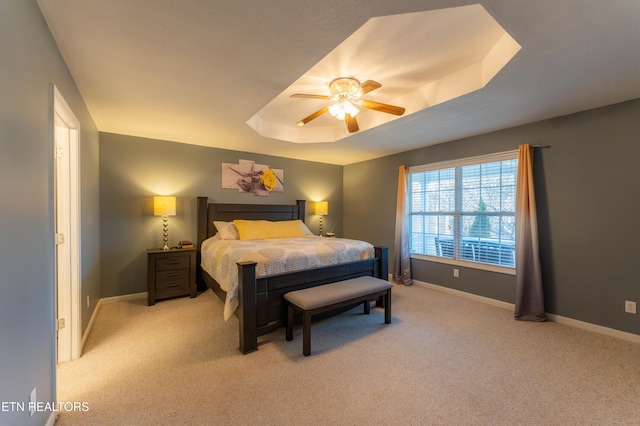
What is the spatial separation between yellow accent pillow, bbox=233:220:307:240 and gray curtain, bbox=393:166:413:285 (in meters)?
1.68

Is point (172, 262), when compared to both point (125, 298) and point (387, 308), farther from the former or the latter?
point (387, 308)

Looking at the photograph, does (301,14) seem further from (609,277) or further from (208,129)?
(609,277)

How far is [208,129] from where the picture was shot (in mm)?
3514

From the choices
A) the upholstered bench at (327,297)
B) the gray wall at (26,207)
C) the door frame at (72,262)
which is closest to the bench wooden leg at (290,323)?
the upholstered bench at (327,297)

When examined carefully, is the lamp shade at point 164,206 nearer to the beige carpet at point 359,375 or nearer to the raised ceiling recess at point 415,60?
the beige carpet at point 359,375

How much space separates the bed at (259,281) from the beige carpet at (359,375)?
0.64 ft

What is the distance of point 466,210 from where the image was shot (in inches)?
154

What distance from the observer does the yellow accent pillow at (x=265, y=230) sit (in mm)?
4016

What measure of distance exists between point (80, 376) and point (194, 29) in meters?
2.64

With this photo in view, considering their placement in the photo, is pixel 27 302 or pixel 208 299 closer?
pixel 27 302

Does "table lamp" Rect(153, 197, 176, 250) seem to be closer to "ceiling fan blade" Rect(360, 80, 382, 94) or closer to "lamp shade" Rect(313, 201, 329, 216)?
"lamp shade" Rect(313, 201, 329, 216)

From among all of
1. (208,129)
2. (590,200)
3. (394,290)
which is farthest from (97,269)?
(590,200)

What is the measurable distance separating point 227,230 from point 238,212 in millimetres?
614

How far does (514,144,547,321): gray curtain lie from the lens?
10.1 feet
